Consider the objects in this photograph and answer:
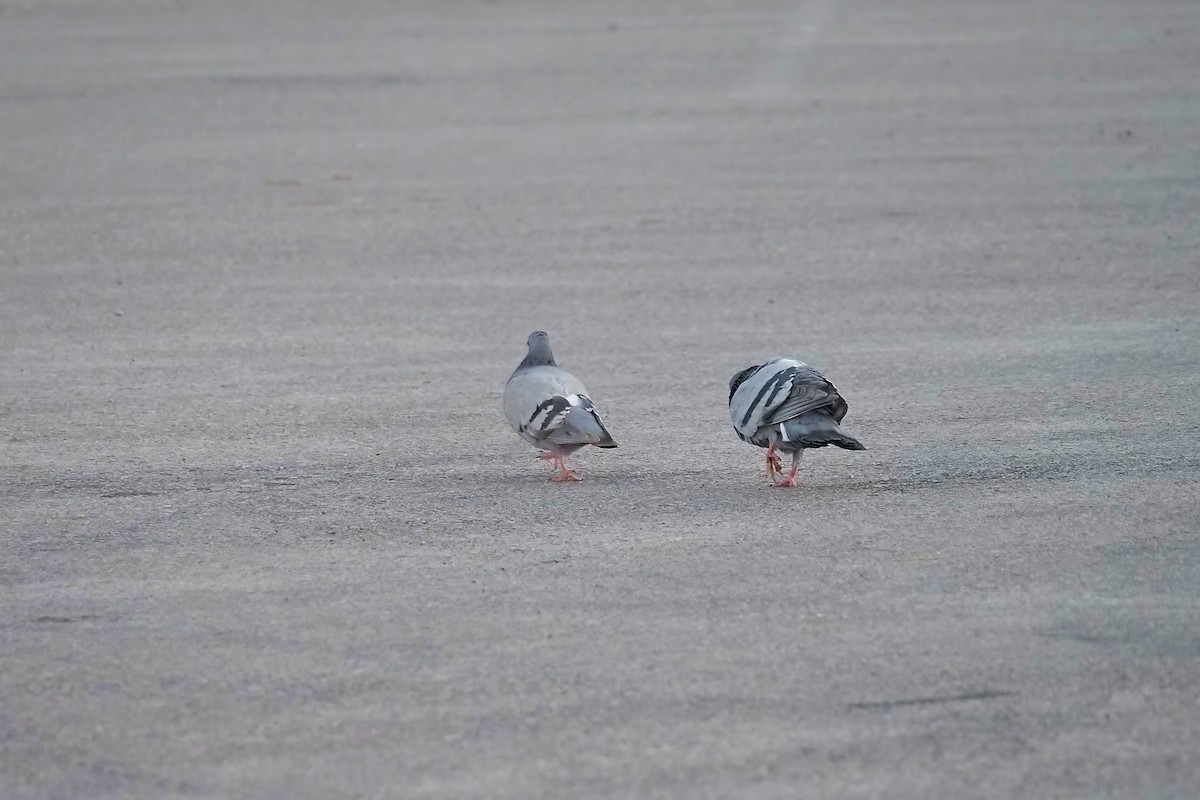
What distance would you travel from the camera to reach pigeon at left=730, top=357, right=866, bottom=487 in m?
6.50

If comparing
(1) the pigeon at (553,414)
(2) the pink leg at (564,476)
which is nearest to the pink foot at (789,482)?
(1) the pigeon at (553,414)

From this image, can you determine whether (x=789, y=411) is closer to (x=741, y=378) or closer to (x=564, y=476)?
(x=741, y=378)

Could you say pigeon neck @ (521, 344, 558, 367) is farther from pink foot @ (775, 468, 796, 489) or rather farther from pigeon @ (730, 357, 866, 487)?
pink foot @ (775, 468, 796, 489)

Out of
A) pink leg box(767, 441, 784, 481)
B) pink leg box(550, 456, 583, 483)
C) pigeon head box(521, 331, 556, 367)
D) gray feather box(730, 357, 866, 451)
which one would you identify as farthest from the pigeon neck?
pink leg box(767, 441, 784, 481)

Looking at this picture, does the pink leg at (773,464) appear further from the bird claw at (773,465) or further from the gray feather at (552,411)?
the gray feather at (552,411)

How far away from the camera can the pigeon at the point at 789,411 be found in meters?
6.50

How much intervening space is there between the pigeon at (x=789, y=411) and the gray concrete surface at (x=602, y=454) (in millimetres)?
270

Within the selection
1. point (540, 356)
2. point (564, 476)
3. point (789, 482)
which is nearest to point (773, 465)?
point (789, 482)

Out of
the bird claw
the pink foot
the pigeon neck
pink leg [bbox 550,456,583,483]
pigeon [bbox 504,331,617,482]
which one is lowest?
the pink foot

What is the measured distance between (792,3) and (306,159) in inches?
552

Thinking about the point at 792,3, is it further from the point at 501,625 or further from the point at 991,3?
the point at 501,625

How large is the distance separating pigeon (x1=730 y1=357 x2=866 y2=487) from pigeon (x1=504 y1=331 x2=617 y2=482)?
621mm

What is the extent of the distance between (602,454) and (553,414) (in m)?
0.95

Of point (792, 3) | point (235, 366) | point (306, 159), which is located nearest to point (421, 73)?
point (306, 159)
